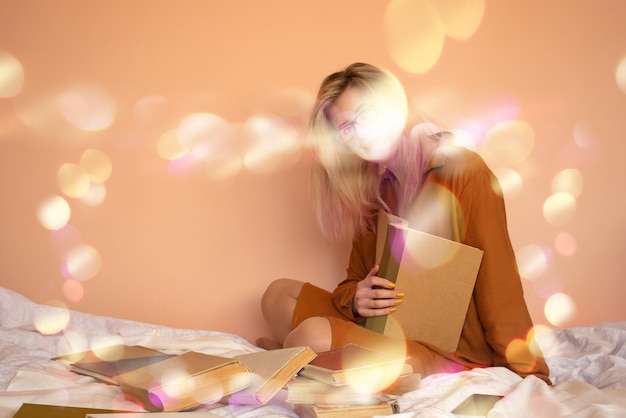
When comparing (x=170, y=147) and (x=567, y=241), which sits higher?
(x=170, y=147)

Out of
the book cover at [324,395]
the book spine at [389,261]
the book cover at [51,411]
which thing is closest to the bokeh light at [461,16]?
the book spine at [389,261]

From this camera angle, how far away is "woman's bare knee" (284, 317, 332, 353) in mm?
1308

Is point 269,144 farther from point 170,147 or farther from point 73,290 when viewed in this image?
point 73,290

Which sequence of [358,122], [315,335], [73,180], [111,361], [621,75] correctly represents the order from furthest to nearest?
[621,75] → [73,180] → [358,122] → [315,335] → [111,361]

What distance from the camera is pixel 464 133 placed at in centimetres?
202

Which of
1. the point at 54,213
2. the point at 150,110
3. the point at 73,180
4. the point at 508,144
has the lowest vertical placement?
the point at 54,213

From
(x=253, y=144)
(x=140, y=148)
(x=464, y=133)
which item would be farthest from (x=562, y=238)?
(x=140, y=148)

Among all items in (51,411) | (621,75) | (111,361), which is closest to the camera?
(51,411)

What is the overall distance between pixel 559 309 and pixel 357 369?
48.8 inches

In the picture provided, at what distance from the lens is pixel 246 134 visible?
1.99m

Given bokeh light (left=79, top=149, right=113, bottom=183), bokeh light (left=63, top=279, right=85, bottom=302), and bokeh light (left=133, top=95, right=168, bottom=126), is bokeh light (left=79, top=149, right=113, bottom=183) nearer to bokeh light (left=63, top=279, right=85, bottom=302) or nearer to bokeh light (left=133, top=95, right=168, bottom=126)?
bokeh light (left=133, top=95, right=168, bottom=126)

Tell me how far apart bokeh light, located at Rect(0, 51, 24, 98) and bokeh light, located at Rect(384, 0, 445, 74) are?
1143 millimetres

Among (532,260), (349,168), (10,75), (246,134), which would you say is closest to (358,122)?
(349,168)

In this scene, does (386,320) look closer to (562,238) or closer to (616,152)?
(562,238)
